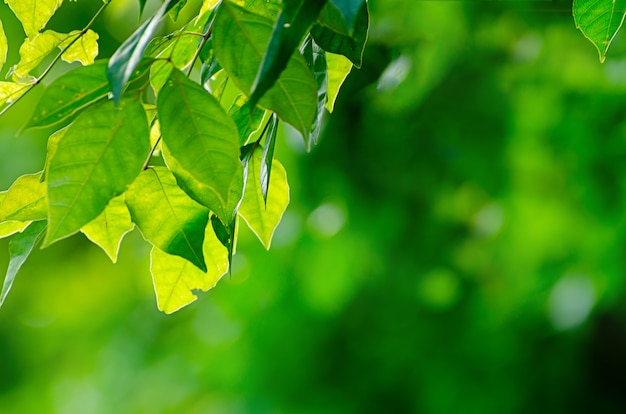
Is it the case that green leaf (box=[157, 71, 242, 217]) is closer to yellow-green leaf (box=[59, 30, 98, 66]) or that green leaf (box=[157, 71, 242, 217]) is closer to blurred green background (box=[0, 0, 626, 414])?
yellow-green leaf (box=[59, 30, 98, 66])

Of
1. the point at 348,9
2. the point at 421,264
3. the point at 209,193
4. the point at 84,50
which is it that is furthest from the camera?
the point at 421,264

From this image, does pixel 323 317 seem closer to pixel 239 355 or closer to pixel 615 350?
pixel 239 355

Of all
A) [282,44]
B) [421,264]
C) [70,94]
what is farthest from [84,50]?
[421,264]

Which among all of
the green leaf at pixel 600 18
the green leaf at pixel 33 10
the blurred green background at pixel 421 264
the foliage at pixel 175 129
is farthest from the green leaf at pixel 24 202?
the blurred green background at pixel 421 264

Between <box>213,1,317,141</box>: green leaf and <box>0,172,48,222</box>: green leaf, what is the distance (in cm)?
15

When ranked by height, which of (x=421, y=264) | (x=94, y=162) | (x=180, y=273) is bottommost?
(x=421, y=264)

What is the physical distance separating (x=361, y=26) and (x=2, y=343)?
297 centimetres

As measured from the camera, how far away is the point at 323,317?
7.47ft

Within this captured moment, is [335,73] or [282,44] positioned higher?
[282,44]

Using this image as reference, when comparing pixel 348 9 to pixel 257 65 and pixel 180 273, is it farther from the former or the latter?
pixel 180 273

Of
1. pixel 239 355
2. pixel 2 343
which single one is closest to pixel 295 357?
pixel 239 355

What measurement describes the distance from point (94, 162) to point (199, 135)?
6 cm

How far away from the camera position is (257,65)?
0.39 m

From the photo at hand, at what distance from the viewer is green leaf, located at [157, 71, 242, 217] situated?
0.38 meters
